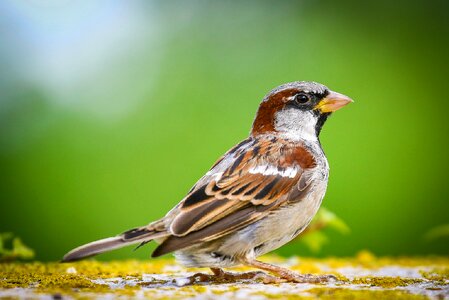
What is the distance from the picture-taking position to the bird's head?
411 centimetres

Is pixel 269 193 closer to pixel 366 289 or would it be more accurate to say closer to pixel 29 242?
pixel 366 289

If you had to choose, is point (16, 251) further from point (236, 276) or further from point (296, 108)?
point (296, 108)

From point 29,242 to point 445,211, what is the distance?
12.8 feet

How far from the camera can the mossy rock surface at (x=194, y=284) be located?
3072mm

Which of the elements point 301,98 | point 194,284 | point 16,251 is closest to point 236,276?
point 194,284

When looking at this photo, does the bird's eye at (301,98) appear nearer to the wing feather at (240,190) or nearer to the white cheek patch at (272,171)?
the wing feather at (240,190)

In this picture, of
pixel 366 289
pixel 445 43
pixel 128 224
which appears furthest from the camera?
pixel 445 43

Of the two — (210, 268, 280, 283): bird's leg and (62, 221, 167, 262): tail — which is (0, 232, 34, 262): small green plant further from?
(210, 268, 280, 283): bird's leg

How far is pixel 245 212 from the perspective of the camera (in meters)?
3.47

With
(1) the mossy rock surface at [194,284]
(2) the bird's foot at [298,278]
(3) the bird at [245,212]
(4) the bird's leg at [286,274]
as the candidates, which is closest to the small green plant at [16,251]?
(1) the mossy rock surface at [194,284]

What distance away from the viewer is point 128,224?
5.93 m

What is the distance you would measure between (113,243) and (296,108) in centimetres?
148

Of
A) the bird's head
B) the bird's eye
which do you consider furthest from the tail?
the bird's eye

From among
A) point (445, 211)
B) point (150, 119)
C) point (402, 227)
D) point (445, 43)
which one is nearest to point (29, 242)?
point (150, 119)
